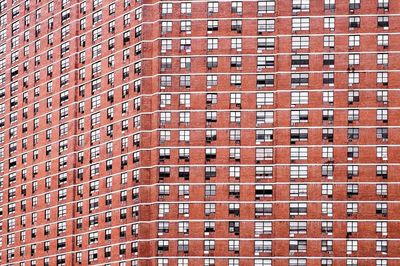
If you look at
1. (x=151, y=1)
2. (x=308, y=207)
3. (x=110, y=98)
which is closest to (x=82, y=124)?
(x=110, y=98)

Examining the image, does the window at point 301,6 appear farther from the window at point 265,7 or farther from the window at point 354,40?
the window at point 354,40

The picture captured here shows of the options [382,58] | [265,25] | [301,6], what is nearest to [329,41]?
[301,6]

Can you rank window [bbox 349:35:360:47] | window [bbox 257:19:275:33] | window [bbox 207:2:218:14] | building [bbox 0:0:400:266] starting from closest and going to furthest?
building [bbox 0:0:400:266] → window [bbox 349:35:360:47] → window [bbox 257:19:275:33] → window [bbox 207:2:218:14]

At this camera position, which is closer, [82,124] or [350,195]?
[350,195]

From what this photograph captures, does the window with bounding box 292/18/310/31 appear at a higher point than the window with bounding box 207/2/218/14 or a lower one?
lower

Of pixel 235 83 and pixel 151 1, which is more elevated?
pixel 151 1

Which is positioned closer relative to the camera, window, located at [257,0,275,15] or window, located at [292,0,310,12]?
window, located at [292,0,310,12]

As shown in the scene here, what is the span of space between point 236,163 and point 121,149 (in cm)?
1742

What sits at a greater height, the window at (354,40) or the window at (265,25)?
the window at (265,25)

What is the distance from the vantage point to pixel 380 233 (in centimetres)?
17600

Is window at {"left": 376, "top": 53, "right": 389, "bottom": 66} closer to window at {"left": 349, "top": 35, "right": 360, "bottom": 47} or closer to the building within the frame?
the building

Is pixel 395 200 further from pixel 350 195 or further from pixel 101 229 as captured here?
pixel 101 229

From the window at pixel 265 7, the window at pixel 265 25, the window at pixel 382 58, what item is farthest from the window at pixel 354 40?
the window at pixel 265 7

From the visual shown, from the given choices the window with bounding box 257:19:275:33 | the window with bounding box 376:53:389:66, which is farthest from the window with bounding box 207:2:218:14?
the window with bounding box 376:53:389:66
